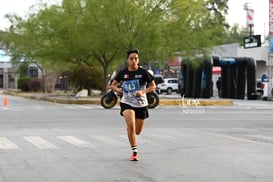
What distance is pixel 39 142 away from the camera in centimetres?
1327

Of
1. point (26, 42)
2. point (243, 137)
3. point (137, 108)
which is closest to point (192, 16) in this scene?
point (26, 42)

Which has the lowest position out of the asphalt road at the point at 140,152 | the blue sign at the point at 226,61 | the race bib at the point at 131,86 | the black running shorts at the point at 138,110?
the asphalt road at the point at 140,152

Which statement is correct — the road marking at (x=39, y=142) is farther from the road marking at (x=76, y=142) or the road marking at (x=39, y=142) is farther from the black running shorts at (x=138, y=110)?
the black running shorts at (x=138, y=110)

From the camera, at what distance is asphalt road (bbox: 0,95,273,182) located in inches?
350

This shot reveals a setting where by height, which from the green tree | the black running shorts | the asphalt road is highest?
the green tree

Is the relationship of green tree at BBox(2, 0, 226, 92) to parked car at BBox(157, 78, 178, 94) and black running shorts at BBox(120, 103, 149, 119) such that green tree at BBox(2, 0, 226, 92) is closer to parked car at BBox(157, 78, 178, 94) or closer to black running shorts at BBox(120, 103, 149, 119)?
black running shorts at BBox(120, 103, 149, 119)

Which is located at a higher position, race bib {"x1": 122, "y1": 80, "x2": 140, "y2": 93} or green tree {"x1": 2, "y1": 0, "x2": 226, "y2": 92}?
green tree {"x1": 2, "y1": 0, "x2": 226, "y2": 92}

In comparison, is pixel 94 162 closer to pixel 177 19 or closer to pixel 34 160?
pixel 34 160

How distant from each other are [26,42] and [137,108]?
34181mm

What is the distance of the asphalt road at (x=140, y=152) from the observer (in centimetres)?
888

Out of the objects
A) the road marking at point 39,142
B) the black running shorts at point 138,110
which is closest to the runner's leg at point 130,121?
the black running shorts at point 138,110

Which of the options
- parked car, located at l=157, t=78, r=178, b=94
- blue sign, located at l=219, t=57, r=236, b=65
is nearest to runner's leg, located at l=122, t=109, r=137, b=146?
blue sign, located at l=219, t=57, r=236, b=65

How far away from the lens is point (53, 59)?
4100 centimetres

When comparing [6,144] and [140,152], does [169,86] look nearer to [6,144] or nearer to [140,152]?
[6,144]
